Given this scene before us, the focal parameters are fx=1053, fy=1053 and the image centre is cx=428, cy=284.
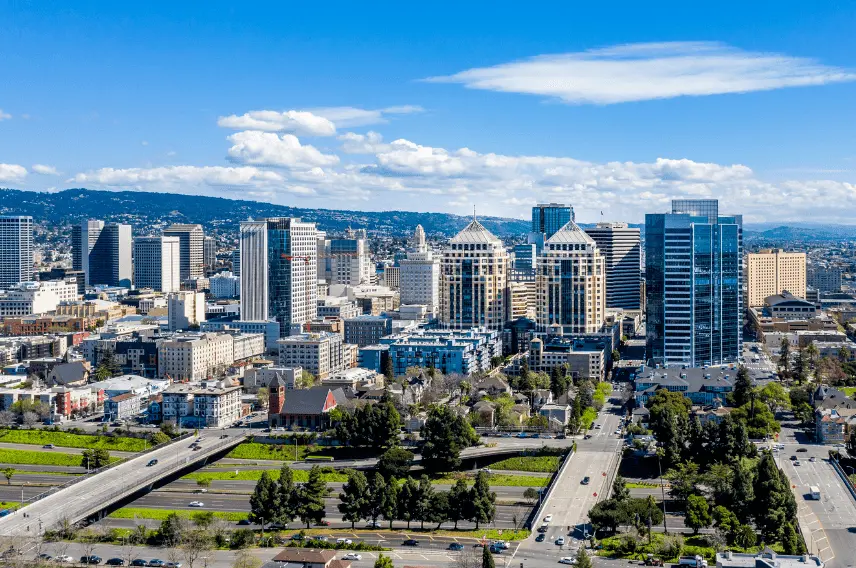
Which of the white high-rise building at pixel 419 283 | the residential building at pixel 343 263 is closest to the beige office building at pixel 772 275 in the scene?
the white high-rise building at pixel 419 283

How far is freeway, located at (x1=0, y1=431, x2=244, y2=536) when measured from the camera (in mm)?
43281

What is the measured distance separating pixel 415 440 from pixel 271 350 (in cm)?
3748

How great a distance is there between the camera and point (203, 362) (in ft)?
277

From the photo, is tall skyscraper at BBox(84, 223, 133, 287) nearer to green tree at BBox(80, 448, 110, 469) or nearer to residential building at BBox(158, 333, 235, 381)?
residential building at BBox(158, 333, 235, 381)

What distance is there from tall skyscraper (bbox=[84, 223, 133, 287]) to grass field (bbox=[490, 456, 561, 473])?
4471 inches

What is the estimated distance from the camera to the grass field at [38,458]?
57475 mm

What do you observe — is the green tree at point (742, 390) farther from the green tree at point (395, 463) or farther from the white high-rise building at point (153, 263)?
the white high-rise building at point (153, 263)

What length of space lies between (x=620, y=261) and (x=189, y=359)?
51914 millimetres

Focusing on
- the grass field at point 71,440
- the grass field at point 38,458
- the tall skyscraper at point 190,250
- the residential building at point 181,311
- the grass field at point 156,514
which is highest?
the tall skyscraper at point 190,250

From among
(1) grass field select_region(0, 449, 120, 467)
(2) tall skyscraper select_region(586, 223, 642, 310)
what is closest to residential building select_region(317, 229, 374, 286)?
(2) tall skyscraper select_region(586, 223, 642, 310)

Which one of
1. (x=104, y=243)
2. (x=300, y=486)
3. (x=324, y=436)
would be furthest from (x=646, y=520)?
(x=104, y=243)

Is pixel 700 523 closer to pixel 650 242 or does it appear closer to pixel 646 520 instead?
pixel 646 520

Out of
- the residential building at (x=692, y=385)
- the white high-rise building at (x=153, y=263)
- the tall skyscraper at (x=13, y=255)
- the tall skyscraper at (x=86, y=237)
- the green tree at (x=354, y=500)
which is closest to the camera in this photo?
the green tree at (x=354, y=500)

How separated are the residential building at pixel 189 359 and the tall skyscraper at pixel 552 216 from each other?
5481 centimetres
